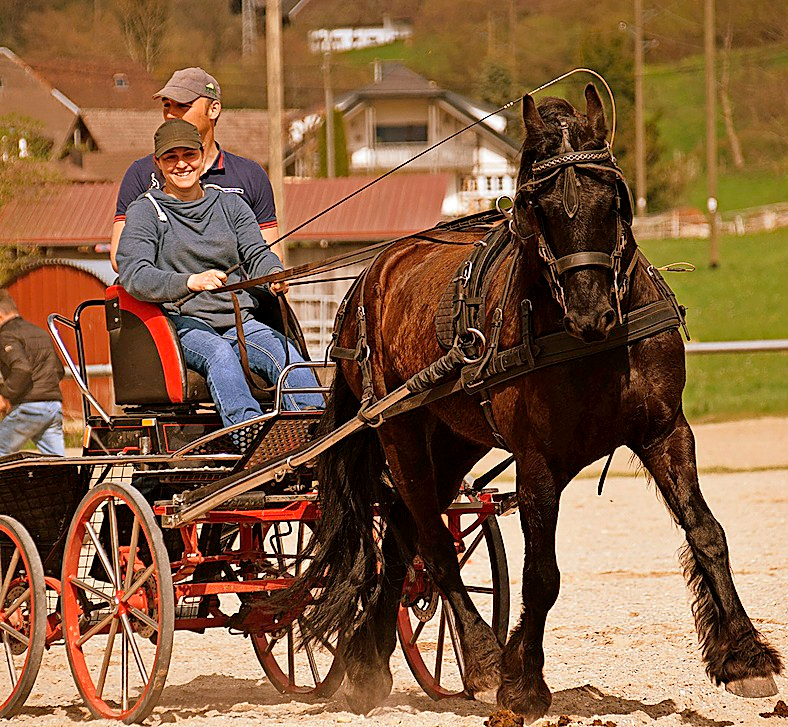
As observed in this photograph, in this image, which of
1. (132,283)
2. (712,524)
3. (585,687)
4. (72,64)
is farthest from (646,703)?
(72,64)

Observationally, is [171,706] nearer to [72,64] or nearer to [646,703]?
[646,703]

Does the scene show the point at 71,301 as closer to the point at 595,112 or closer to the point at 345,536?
the point at 345,536

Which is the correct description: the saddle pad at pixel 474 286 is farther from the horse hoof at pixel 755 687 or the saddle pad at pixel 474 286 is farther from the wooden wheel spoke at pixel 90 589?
the wooden wheel spoke at pixel 90 589

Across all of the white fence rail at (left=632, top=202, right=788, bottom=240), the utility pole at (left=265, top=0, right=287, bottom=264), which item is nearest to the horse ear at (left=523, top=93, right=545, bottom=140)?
the utility pole at (left=265, top=0, right=287, bottom=264)

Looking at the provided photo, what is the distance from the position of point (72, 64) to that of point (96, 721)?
336 inches

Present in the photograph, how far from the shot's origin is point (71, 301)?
499 inches

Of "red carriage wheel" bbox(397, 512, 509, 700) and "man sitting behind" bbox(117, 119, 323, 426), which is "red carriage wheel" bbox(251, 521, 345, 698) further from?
"man sitting behind" bbox(117, 119, 323, 426)

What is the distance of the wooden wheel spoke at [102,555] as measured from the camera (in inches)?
185

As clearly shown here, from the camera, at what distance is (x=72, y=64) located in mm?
11891

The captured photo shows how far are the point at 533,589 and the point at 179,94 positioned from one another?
2647 mm

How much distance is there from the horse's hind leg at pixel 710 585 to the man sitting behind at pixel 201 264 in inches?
65.3

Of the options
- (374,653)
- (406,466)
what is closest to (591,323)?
(406,466)

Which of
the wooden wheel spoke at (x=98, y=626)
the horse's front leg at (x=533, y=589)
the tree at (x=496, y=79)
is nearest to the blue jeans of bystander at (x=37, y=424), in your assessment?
the wooden wheel spoke at (x=98, y=626)

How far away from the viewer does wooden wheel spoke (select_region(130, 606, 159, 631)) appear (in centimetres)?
444
